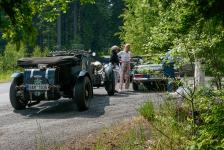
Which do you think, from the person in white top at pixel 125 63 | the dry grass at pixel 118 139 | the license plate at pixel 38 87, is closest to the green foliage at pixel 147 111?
the dry grass at pixel 118 139

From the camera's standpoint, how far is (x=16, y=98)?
41.6 ft

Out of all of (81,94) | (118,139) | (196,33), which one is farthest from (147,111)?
(81,94)

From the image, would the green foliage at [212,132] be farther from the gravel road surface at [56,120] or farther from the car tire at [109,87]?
the car tire at [109,87]

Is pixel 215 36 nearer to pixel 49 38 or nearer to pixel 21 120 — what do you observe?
pixel 21 120

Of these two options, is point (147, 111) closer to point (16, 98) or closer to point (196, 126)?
point (196, 126)

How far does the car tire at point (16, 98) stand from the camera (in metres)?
12.7

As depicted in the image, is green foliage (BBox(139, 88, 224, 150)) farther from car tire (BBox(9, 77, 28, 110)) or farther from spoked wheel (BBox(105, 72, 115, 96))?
spoked wheel (BBox(105, 72, 115, 96))

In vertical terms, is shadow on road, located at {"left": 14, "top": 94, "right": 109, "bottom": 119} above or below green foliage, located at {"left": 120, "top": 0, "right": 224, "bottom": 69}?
below

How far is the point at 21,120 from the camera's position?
1113 cm

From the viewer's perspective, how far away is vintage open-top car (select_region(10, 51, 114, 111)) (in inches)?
480

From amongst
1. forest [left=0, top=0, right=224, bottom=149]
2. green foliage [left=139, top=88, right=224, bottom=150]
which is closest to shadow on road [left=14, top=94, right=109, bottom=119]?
forest [left=0, top=0, right=224, bottom=149]

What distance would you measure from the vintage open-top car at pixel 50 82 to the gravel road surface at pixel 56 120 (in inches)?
13.0

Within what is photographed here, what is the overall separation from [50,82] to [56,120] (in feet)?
5.26

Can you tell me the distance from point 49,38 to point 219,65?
77.3 metres
